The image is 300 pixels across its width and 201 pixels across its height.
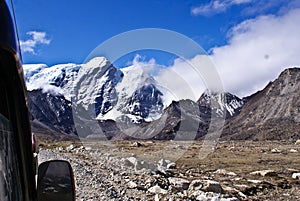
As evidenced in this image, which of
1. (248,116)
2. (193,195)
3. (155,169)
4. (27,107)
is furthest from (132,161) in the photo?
(248,116)

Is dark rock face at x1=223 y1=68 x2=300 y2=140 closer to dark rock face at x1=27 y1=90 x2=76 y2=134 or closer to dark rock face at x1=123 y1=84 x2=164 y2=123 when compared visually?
dark rock face at x1=123 y1=84 x2=164 y2=123

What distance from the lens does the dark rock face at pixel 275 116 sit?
9950 cm

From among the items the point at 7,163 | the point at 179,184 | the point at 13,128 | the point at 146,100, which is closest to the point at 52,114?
the point at 146,100

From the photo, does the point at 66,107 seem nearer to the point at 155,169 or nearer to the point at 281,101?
the point at 281,101

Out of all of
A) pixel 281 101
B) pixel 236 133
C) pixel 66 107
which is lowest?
pixel 236 133

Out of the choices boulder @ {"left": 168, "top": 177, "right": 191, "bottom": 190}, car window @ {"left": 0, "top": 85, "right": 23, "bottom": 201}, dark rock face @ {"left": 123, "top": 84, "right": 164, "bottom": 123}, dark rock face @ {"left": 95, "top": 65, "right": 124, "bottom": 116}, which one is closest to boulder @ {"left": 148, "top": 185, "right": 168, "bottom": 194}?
boulder @ {"left": 168, "top": 177, "right": 191, "bottom": 190}

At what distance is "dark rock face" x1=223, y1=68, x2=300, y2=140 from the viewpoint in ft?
326

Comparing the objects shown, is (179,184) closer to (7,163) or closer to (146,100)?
(7,163)

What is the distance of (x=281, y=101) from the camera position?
122m

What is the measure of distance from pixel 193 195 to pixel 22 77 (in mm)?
9453

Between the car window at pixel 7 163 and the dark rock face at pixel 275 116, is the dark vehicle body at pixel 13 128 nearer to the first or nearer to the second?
the car window at pixel 7 163

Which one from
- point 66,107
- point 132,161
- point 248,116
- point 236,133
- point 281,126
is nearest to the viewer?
point 132,161

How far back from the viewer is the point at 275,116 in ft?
380

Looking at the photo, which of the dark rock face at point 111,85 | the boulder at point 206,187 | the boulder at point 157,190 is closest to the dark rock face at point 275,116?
the dark rock face at point 111,85
